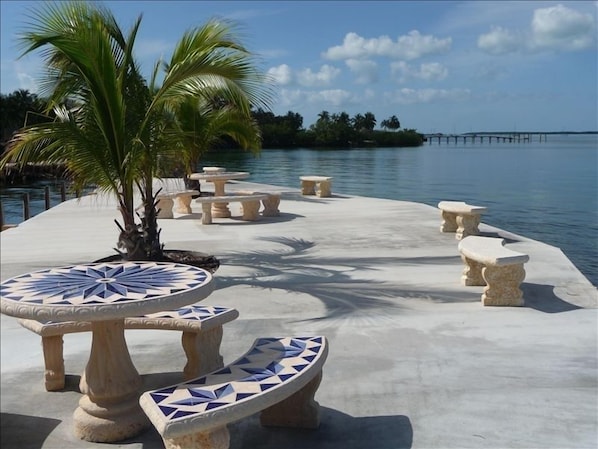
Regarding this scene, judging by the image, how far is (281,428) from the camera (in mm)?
3818

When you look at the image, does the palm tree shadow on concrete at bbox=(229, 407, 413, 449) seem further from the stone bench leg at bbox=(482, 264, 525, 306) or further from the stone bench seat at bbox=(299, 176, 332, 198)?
the stone bench seat at bbox=(299, 176, 332, 198)

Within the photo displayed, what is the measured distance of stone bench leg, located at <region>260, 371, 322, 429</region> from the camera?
12.3 feet

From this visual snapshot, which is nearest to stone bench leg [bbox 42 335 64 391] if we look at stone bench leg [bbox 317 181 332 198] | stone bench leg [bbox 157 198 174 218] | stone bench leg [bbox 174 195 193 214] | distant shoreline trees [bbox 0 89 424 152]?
stone bench leg [bbox 157 198 174 218]

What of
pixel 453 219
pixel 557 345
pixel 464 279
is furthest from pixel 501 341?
pixel 453 219

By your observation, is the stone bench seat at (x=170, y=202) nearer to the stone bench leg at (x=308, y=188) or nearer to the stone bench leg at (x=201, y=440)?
the stone bench leg at (x=308, y=188)

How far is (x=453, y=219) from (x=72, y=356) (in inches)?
297

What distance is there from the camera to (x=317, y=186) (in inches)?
727

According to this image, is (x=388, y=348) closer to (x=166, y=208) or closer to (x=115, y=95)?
(x=115, y=95)

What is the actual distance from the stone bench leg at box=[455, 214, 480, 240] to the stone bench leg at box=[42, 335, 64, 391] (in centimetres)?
731

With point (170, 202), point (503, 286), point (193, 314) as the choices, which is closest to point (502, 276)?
point (503, 286)

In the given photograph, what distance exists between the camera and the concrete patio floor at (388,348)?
374 centimetres

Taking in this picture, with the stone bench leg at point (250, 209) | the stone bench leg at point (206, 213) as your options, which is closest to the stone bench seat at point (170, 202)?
the stone bench leg at point (206, 213)

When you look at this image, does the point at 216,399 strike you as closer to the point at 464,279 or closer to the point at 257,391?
the point at 257,391

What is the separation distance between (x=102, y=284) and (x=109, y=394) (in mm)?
687
